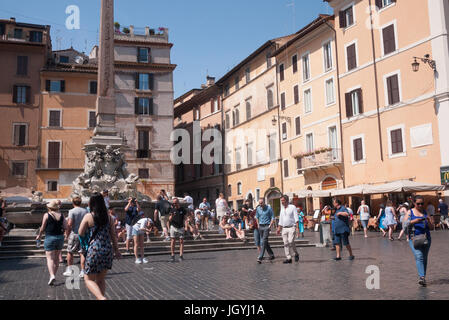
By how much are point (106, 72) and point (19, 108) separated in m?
24.1

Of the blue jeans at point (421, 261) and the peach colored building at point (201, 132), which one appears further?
the peach colored building at point (201, 132)

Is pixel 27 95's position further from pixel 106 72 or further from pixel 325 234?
pixel 325 234

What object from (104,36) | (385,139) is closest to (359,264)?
(104,36)

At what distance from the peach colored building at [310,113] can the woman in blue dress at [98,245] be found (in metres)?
22.2

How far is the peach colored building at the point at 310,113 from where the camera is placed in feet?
95.4

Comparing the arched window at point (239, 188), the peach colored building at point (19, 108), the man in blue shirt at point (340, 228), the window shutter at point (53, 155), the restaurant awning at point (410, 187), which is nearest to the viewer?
the man in blue shirt at point (340, 228)

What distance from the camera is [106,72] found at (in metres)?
17.3

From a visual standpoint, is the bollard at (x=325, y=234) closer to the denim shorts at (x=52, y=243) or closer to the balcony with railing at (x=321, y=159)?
the denim shorts at (x=52, y=243)

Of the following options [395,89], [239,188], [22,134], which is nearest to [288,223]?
[395,89]

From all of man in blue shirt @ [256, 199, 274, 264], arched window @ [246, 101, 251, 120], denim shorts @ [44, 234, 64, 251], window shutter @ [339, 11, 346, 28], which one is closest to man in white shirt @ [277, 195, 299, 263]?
man in blue shirt @ [256, 199, 274, 264]

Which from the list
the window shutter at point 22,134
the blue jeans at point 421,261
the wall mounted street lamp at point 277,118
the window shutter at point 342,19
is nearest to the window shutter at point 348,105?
the window shutter at point 342,19

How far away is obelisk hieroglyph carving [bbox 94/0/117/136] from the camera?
56.0ft

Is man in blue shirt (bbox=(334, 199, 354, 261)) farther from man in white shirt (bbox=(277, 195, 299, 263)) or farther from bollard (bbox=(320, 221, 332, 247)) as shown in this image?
bollard (bbox=(320, 221, 332, 247))
